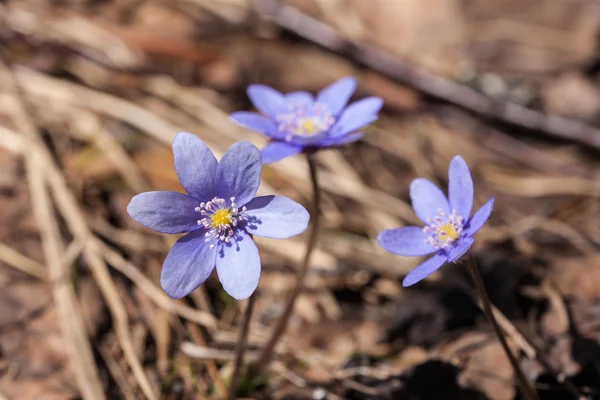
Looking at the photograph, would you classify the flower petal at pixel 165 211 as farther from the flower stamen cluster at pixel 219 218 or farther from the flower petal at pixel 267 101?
the flower petal at pixel 267 101

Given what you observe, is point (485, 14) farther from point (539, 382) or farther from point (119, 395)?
point (119, 395)

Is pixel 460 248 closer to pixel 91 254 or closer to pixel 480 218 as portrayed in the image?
pixel 480 218

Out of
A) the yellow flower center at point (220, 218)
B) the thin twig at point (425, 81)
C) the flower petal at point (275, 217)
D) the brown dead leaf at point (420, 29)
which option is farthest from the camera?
the brown dead leaf at point (420, 29)

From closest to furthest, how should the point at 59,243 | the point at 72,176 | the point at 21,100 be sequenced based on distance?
the point at 59,243, the point at 72,176, the point at 21,100

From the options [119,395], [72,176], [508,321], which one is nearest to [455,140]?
[508,321]

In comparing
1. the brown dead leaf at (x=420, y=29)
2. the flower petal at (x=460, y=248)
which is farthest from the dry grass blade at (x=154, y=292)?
the brown dead leaf at (x=420, y=29)

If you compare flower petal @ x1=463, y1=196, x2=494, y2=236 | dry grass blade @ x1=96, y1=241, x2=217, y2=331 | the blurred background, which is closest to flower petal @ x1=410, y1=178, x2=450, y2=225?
flower petal @ x1=463, y1=196, x2=494, y2=236

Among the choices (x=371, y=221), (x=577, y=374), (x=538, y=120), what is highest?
(x=538, y=120)
